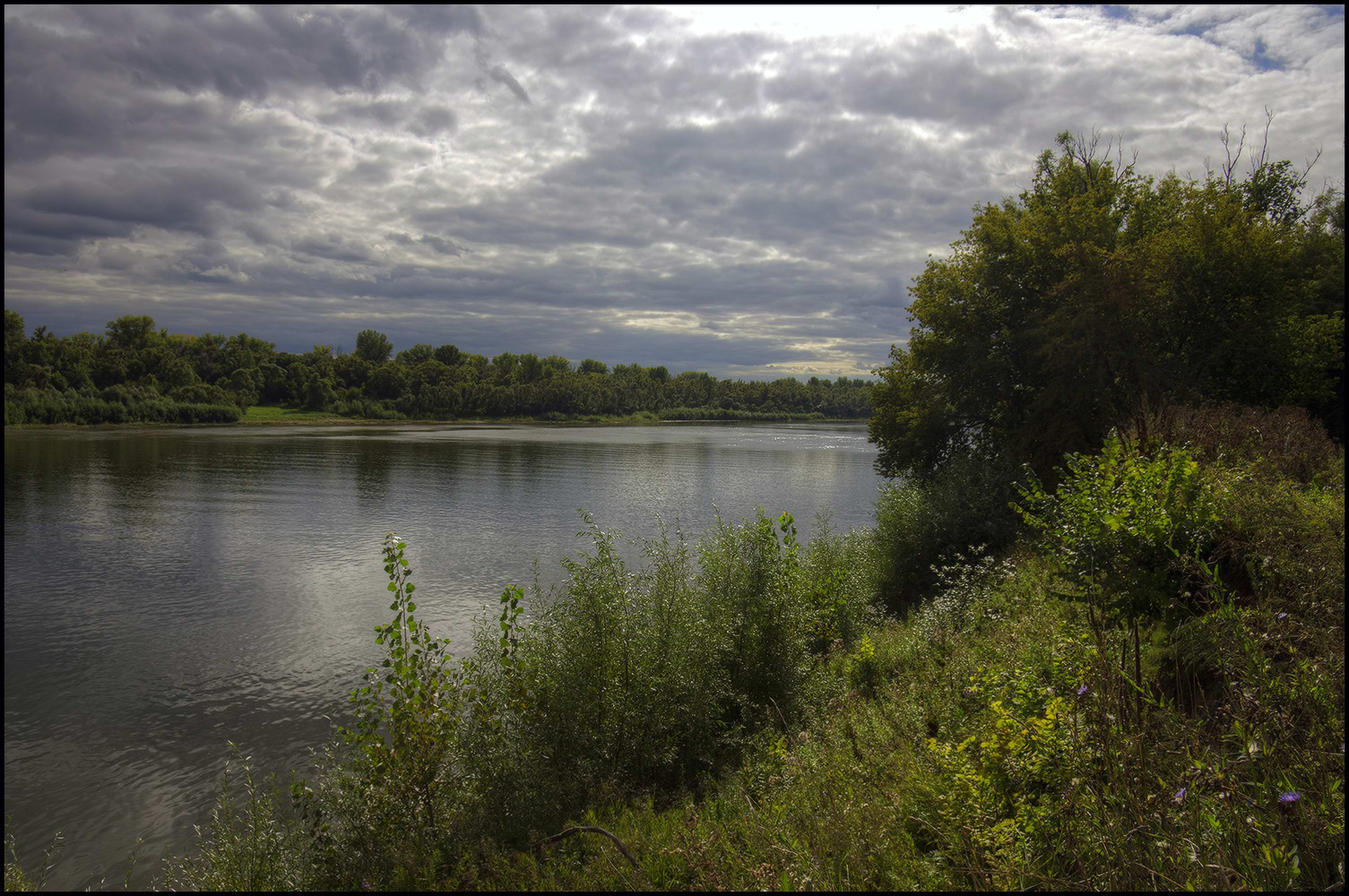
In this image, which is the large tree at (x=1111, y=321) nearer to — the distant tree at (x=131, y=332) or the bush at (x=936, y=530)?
the bush at (x=936, y=530)

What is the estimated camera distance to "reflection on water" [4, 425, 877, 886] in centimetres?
1221

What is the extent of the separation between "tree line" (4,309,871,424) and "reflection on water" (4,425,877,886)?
5.50 metres

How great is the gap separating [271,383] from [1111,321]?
5090 inches

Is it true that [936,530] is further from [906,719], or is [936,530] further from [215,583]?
[215,583]

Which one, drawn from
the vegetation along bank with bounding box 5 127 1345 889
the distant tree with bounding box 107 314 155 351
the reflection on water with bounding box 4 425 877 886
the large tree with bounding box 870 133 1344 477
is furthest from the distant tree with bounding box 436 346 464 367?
the vegetation along bank with bounding box 5 127 1345 889

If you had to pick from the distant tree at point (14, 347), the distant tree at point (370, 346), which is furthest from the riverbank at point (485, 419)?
the distant tree at point (14, 347)

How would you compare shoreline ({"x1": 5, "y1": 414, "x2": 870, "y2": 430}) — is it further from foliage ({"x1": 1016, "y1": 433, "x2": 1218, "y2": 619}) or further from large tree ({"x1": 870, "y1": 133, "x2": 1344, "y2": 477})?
foliage ({"x1": 1016, "y1": 433, "x2": 1218, "y2": 619})

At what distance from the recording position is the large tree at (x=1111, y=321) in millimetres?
22172

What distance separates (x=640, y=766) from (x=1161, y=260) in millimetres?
23711

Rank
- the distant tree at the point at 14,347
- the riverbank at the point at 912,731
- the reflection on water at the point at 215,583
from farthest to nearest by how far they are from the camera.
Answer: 1. the distant tree at the point at 14,347
2. the reflection on water at the point at 215,583
3. the riverbank at the point at 912,731

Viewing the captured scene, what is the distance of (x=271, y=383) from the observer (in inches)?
4732

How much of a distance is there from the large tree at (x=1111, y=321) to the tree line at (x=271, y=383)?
648 centimetres

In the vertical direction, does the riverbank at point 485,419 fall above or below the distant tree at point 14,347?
below

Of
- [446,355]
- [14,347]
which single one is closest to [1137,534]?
[14,347]
